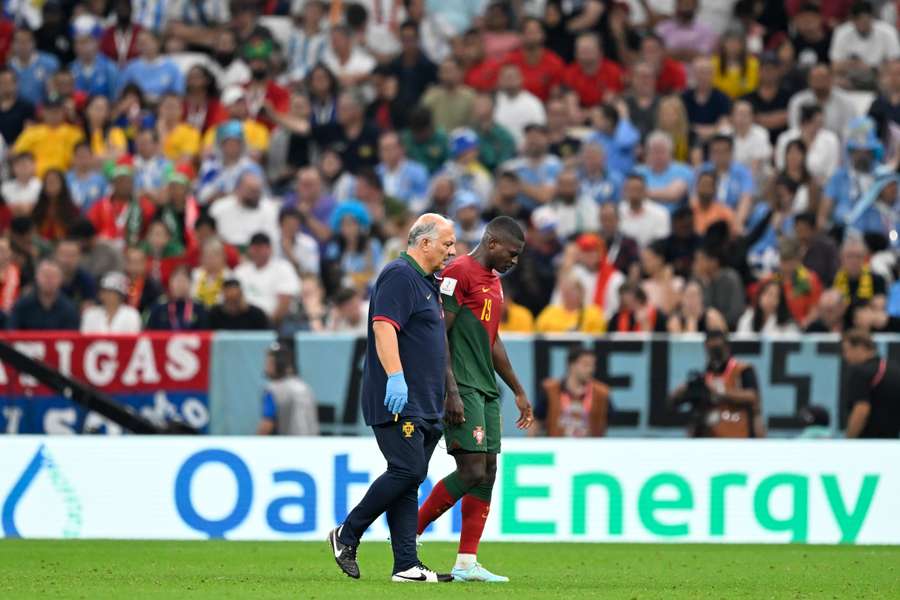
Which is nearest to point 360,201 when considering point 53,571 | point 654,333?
point 654,333

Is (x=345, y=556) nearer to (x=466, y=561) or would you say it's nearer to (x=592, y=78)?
(x=466, y=561)

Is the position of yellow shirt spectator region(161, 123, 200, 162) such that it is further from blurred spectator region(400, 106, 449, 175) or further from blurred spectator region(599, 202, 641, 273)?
blurred spectator region(599, 202, 641, 273)

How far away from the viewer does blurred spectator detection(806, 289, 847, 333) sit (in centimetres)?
1817

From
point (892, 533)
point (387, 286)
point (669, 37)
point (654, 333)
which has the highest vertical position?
point (669, 37)

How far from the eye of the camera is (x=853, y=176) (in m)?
20.2

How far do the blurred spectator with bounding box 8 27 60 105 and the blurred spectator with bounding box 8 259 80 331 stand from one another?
18.4ft

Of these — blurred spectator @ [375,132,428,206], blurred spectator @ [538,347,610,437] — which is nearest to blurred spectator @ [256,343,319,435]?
blurred spectator @ [538,347,610,437]

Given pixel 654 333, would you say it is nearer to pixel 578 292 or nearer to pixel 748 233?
pixel 578 292

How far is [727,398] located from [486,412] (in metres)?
6.57

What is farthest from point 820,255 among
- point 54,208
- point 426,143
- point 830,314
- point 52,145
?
point 52,145

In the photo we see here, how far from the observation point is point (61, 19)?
2502 centimetres

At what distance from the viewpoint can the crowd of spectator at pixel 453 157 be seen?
19.2 metres

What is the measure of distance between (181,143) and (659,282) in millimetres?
6739

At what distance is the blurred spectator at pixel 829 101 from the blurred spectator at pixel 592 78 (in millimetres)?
2513
